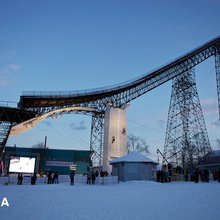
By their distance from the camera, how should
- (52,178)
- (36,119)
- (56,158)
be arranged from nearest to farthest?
(52,178)
(36,119)
(56,158)

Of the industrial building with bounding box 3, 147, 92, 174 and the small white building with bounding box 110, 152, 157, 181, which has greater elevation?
the industrial building with bounding box 3, 147, 92, 174

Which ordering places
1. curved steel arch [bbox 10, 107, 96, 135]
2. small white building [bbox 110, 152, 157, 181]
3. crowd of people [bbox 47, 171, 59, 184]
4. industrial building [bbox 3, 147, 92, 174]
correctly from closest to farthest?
1. crowd of people [bbox 47, 171, 59, 184]
2. small white building [bbox 110, 152, 157, 181]
3. curved steel arch [bbox 10, 107, 96, 135]
4. industrial building [bbox 3, 147, 92, 174]

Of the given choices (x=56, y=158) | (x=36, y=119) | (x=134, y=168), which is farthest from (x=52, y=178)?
(x=56, y=158)

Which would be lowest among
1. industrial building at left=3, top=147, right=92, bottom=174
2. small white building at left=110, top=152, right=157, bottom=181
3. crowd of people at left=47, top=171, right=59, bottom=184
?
crowd of people at left=47, top=171, right=59, bottom=184

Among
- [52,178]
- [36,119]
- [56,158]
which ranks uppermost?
[36,119]

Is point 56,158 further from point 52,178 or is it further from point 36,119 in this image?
point 52,178

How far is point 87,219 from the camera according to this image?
7.26m

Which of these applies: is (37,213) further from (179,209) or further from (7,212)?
(179,209)

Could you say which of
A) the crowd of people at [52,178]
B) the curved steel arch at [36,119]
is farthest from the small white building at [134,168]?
→ the curved steel arch at [36,119]

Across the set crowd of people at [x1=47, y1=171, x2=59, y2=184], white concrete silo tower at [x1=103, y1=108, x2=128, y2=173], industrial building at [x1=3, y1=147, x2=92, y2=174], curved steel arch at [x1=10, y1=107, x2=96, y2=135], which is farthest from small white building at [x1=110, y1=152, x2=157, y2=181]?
industrial building at [x1=3, y1=147, x2=92, y2=174]

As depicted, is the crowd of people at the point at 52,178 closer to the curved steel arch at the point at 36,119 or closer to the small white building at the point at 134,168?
the small white building at the point at 134,168

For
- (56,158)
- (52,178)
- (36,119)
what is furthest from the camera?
(56,158)

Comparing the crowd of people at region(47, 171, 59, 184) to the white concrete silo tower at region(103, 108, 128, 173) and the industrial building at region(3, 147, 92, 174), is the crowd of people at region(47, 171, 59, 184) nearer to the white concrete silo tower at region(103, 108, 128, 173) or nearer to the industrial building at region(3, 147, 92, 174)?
the white concrete silo tower at region(103, 108, 128, 173)

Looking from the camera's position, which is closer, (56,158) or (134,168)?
(134,168)
